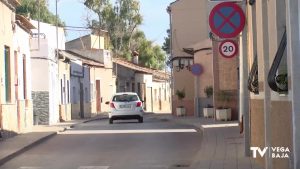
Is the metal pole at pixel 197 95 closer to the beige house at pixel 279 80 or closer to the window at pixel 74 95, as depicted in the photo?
the window at pixel 74 95

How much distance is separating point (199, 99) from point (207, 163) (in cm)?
2584

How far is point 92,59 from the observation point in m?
59.3

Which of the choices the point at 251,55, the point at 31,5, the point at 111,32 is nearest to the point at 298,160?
the point at 251,55

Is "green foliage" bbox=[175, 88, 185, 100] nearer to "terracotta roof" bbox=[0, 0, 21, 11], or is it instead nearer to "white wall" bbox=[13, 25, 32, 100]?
"white wall" bbox=[13, 25, 32, 100]

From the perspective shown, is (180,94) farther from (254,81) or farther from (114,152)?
(254,81)

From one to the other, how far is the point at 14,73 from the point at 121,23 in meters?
50.2

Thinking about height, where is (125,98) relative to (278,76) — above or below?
below

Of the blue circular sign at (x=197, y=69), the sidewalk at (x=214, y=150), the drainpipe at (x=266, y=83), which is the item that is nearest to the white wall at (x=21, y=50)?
the sidewalk at (x=214, y=150)

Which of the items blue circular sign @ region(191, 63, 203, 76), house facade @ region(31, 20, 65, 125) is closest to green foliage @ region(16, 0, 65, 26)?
blue circular sign @ region(191, 63, 203, 76)

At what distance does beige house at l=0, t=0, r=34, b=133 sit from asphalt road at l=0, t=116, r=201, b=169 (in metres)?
2.07

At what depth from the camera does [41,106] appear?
3400cm

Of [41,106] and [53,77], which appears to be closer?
[41,106]

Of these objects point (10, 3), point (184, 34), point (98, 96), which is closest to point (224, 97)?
point (10, 3)

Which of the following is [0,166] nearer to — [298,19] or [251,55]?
[251,55]
